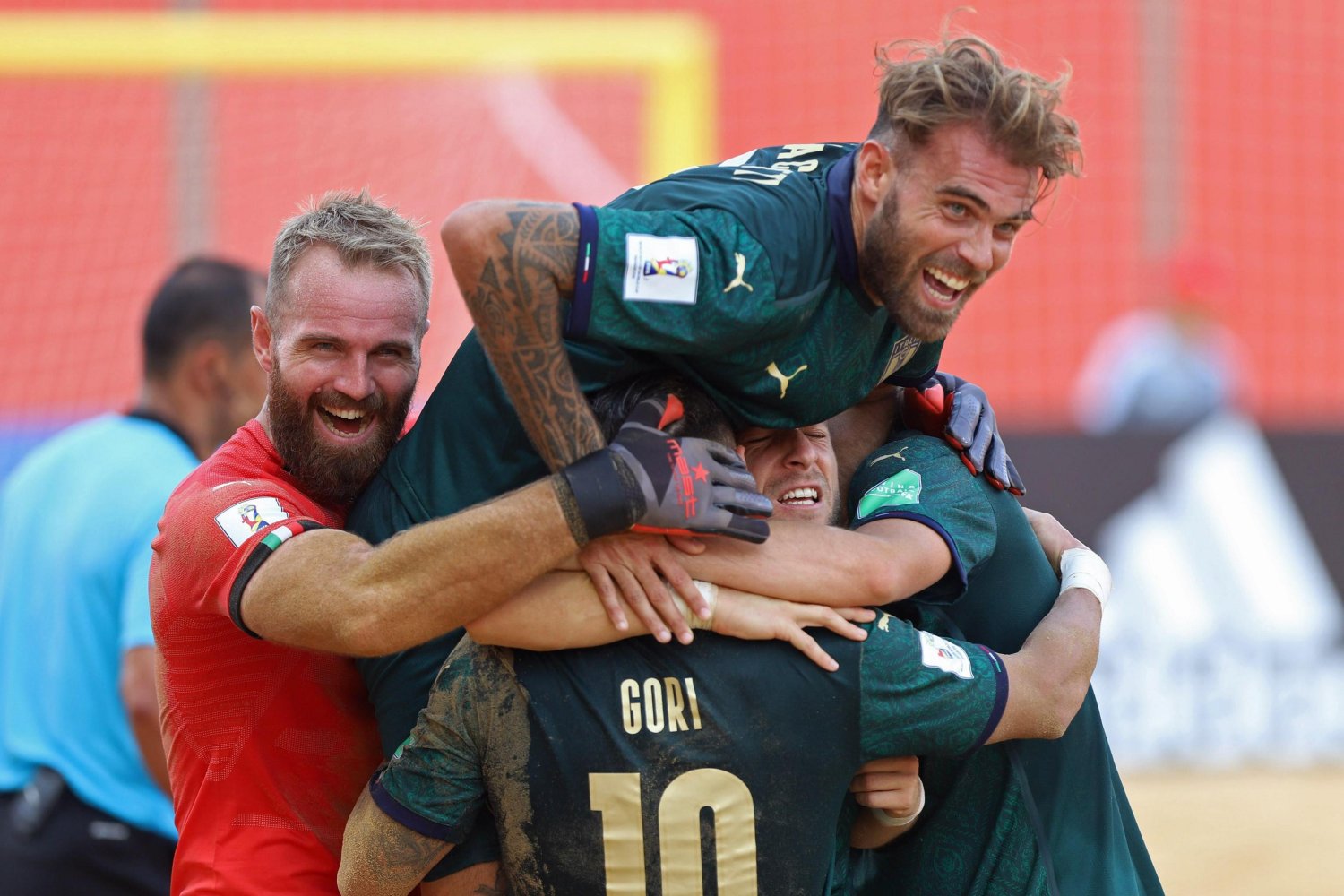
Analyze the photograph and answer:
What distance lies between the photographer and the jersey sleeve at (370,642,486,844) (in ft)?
10.0

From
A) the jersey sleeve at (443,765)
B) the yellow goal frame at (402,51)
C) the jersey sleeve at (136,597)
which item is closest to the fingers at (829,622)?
the jersey sleeve at (443,765)

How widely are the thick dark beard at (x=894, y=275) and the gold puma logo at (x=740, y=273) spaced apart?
0.34 m

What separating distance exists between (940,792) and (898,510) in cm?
70

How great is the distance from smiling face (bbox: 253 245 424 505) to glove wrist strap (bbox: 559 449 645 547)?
2.63 ft

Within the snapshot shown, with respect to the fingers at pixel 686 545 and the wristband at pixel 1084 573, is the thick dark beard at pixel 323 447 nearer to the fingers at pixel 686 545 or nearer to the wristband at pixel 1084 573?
the fingers at pixel 686 545

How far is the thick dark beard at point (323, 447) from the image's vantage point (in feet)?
11.6

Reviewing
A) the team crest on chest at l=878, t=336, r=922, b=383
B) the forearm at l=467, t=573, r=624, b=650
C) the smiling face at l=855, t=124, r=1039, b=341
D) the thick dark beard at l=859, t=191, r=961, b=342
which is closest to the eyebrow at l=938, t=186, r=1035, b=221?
the smiling face at l=855, t=124, r=1039, b=341

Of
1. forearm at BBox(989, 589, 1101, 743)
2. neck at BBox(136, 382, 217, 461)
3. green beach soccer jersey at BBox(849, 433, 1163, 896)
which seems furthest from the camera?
neck at BBox(136, 382, 217, 461)

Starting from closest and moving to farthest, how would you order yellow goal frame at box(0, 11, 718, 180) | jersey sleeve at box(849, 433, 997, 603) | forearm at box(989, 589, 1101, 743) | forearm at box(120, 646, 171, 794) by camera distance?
forearm at box(989, 589, 1101, 743), jersey sleeve at box(849, 433, 997, 603), forearm at box(120, 646, 171, 794), yellow goal frame at box(0, 11, 718, 180)

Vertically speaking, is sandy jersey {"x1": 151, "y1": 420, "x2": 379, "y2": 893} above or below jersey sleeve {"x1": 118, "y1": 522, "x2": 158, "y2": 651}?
above

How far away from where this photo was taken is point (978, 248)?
11.0ft

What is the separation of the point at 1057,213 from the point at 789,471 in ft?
37.9

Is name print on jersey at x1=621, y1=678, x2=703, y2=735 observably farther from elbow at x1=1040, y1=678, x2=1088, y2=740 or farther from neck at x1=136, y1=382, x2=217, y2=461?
neck at x1=136, y1=382, x2=217, y2=461

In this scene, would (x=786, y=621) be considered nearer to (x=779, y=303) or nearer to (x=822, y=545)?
(x=822, y=545)
